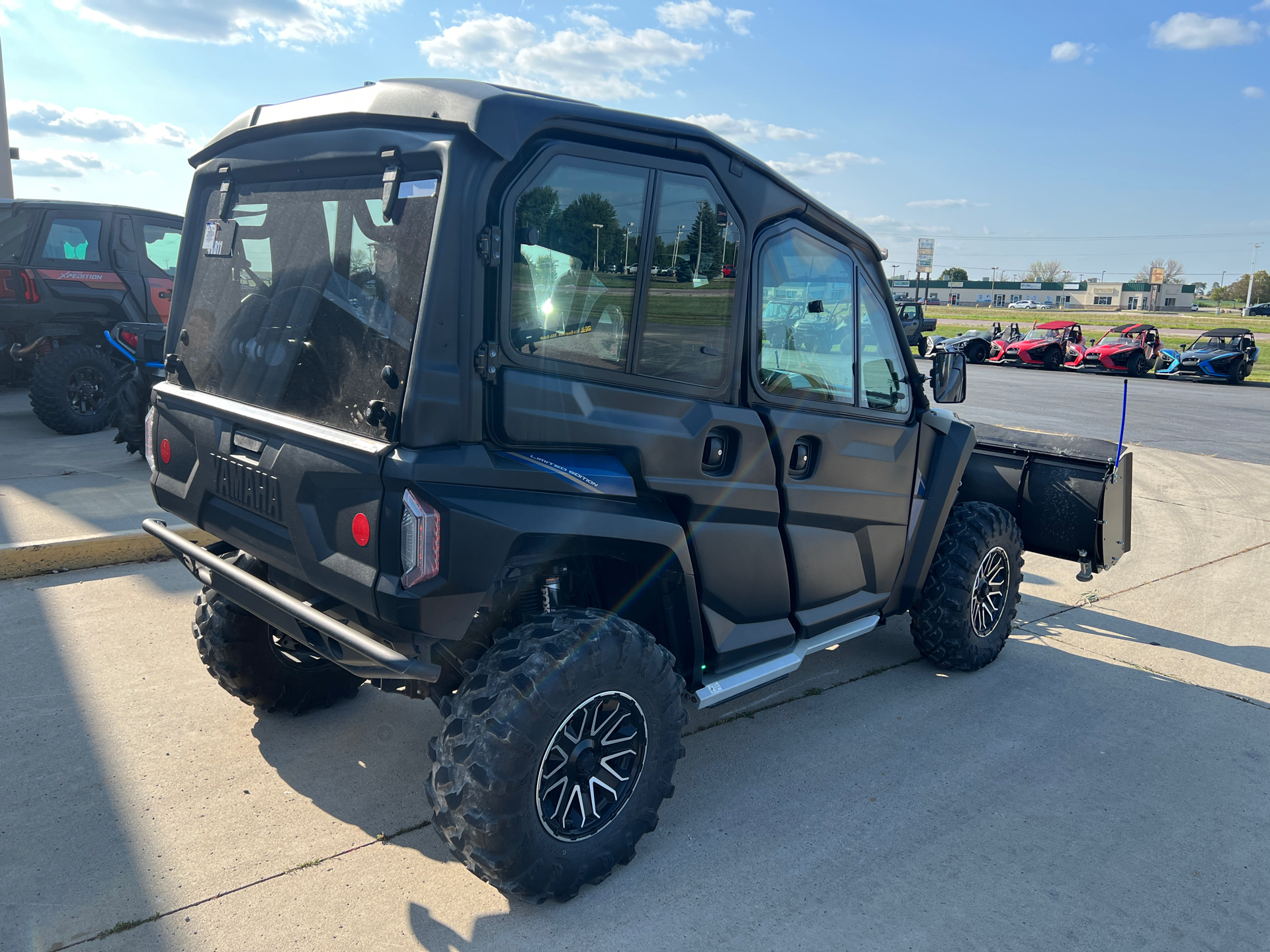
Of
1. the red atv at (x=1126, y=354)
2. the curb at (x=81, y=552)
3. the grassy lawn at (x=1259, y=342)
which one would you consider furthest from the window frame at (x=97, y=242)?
the red atv at (x=1126, y=354)

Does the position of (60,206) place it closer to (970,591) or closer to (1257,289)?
(970,591)

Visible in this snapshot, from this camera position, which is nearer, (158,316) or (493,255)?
(493,255)

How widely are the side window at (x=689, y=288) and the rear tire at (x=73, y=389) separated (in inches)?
333

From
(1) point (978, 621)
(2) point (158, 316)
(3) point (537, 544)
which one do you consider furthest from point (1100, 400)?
(3) point (537, 544)

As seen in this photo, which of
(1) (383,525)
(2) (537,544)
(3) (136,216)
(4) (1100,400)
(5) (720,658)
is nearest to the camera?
(1) (383,525)

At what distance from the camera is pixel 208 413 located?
301 centimetres

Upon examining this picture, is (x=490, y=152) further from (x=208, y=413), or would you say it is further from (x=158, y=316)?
(x=158, y=316)

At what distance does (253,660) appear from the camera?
3576mm

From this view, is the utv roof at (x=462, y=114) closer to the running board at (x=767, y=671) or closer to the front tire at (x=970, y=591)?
the running board at (x=767, y=671)

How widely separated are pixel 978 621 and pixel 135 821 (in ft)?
12.8

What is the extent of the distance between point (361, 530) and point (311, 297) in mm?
805

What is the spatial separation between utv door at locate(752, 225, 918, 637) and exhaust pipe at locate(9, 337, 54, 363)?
9082mm

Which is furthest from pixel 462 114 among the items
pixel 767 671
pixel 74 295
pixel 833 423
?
pixel 74 295

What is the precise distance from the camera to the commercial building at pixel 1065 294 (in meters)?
98.6
